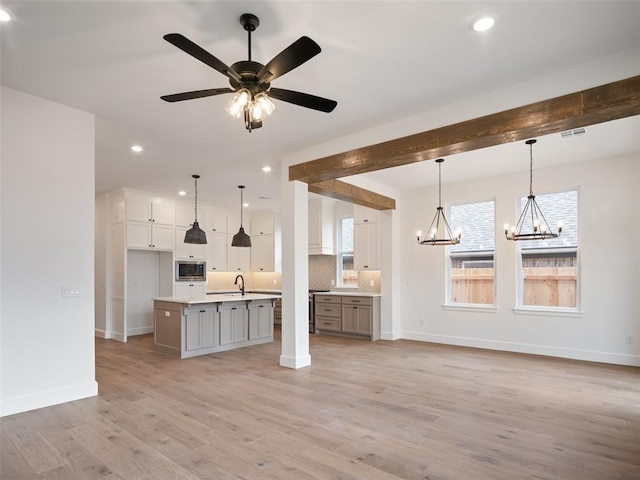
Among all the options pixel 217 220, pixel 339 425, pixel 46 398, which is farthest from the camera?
pixel 217 220

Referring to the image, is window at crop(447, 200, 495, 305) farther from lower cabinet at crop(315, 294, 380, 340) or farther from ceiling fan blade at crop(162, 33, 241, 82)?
ceiling fan blade at crop(162, 33, 241, 82)

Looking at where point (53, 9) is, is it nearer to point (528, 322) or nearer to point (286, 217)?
point (286, 217)

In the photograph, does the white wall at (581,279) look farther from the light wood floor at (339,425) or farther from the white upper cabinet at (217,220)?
the white upper cabinet at (217,220)

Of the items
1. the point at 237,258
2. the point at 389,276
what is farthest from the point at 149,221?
the point at 389,276

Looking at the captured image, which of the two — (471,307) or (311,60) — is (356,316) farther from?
(311,60)

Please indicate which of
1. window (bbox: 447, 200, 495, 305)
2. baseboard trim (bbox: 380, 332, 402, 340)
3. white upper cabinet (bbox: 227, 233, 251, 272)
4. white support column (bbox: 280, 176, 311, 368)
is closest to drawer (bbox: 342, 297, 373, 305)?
baseboard trim (bbox: 380, 332, 402, 340)

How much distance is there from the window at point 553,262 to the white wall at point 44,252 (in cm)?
619

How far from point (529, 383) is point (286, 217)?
3596 mm

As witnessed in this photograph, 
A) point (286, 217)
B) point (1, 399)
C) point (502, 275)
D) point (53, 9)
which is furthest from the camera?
point (502, 275)

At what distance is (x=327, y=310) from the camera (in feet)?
25.7

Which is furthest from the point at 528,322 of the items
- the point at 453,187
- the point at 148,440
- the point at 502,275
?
the point at 148,440

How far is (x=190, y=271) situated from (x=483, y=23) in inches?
295

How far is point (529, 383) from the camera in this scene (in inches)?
173

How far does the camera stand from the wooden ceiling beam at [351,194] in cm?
548
